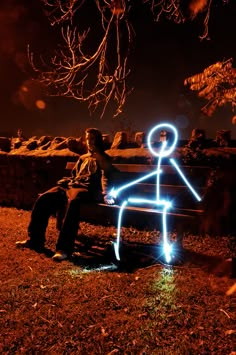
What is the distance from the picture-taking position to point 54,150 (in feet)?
27.4

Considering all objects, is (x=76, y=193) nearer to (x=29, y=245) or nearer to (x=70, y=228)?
(x=70, y=228)

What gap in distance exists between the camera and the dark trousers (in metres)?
5.34

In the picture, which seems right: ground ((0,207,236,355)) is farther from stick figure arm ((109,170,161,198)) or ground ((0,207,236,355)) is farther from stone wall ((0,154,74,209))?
stone wall ((0,154,74,209))

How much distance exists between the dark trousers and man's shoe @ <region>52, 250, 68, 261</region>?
51 millimetres

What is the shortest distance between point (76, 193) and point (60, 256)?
948mm

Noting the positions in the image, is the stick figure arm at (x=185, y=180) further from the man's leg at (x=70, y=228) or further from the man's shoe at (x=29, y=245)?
the man's shoe at (x=29, y=245)

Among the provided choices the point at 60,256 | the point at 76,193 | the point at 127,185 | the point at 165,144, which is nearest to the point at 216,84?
the point at 165,144

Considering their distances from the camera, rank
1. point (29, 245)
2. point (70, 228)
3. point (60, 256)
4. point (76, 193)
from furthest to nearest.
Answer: point (29, 245) → point (76, 193) → point (70, 228) → point (60, 256)

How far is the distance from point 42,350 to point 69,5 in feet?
15.9

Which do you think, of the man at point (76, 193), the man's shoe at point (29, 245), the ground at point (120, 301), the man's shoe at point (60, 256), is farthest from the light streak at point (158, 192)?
the man's shoe at point (29, 245)

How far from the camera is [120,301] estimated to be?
13.0 feet

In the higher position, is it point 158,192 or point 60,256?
point 158,192

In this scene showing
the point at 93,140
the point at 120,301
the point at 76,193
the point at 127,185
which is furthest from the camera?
the point at 127,185

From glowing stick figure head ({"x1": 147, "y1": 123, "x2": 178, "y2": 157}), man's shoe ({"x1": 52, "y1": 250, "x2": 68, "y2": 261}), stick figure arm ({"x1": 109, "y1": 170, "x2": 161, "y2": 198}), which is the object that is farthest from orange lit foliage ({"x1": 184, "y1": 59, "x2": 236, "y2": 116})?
man's shoe ({"x1": 52, "y1": 250, "x2": 68, "y2": 261})
